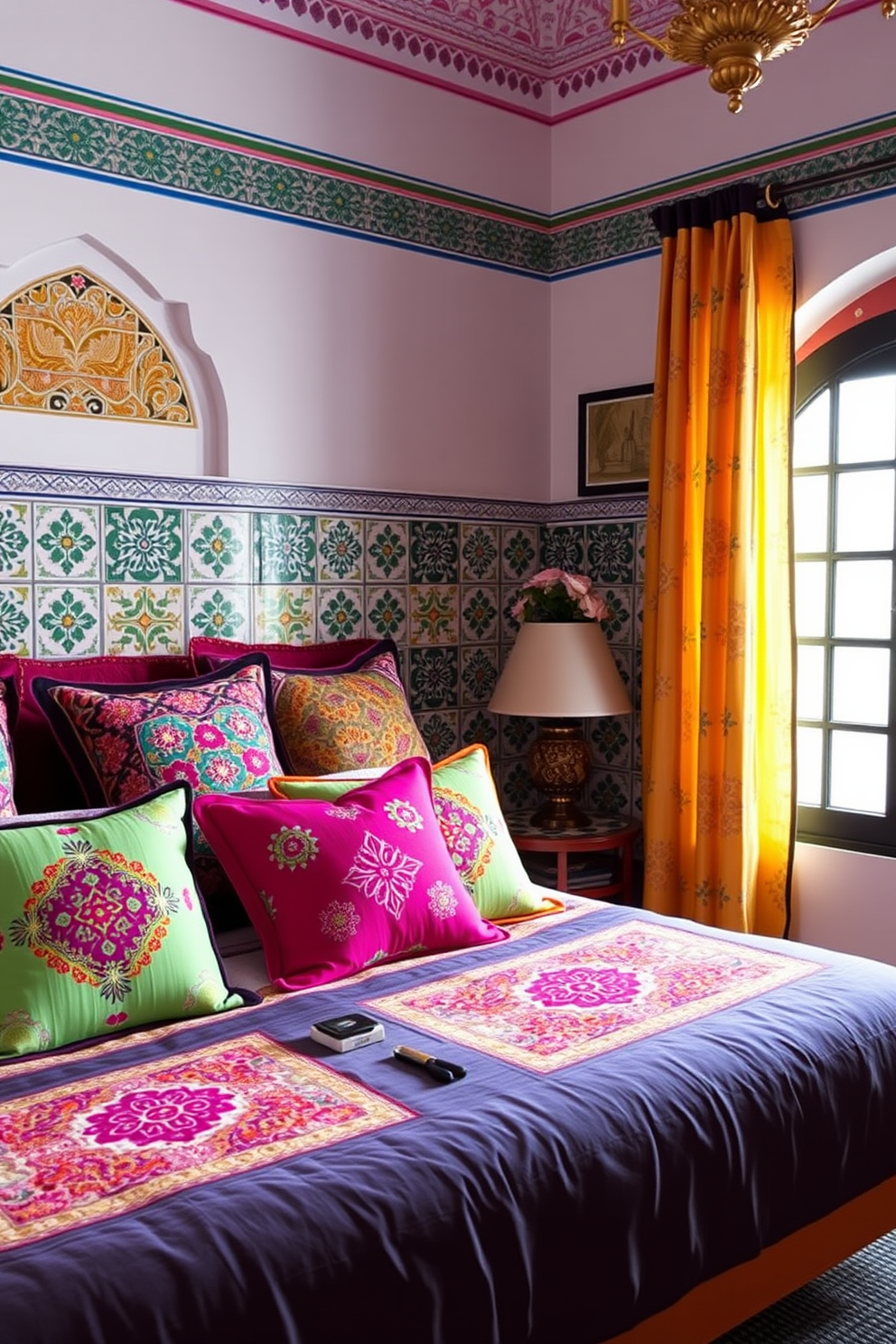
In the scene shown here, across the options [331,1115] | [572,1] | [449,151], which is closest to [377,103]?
[449,151]

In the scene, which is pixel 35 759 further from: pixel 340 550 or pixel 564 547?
pixel 564 547

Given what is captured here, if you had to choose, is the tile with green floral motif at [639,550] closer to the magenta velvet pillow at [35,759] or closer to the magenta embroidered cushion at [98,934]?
the magenta velvet pillow at [35,759]

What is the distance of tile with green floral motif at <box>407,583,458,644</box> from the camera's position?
4.25 meters

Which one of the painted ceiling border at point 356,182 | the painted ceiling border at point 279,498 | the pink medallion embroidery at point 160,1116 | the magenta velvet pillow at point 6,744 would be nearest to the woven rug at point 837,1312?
the pink medallion embroidery at point 160,1116

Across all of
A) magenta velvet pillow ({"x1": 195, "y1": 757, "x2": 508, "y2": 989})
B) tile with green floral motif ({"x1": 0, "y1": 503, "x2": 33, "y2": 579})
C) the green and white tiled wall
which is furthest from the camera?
the green and white tiled wall

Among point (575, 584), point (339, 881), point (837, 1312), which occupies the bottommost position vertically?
point (837, 1312)

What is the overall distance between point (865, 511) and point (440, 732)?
1526 mm

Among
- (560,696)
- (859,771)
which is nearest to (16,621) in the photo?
(560,696)

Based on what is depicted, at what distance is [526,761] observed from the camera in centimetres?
462

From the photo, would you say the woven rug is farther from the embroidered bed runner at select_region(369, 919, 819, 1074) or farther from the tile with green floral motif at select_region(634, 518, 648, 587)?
the tile with green floral motif at select_region(634, 518, 648, 587)

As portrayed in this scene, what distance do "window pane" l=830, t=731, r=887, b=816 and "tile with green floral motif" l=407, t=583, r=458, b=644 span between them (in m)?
1.29

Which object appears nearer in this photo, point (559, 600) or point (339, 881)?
point (339, 881)

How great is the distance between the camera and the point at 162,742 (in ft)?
9.69

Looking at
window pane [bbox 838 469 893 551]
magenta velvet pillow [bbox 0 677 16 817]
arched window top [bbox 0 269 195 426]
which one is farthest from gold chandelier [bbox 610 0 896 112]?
window pane [bbox 838 469 893 551]
